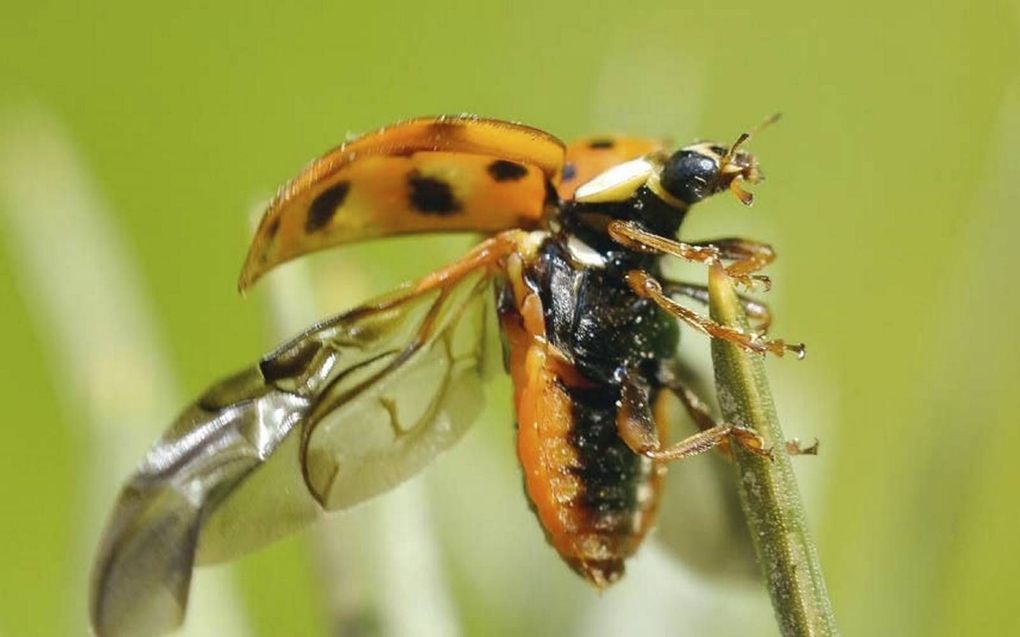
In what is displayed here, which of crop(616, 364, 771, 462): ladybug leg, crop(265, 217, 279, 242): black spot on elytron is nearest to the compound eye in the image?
crop(616, 364, 771, 462): ladybug leg

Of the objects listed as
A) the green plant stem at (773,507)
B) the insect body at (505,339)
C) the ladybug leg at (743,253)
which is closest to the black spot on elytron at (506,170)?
the insect body at (505,339)

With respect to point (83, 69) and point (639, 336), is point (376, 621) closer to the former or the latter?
point (639, 336)

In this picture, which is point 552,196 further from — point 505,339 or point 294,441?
point 294,441

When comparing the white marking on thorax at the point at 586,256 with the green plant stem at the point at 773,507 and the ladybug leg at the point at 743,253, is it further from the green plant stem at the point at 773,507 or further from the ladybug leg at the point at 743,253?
the green plant stem at the point at 773,507

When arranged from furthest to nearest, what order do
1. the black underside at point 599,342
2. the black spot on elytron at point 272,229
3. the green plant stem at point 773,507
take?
the black underside at point 599,342
the black spot on elytron at point 272,229
the green plant stem at point 773,507

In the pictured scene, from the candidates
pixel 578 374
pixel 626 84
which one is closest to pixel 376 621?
pixel 578 374

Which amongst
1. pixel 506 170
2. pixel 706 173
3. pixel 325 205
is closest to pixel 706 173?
→ pixel 706 173
